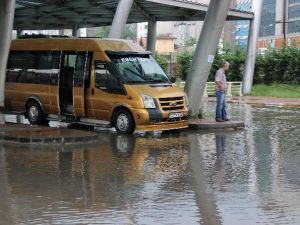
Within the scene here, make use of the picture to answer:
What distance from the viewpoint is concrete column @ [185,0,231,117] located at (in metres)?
17.8

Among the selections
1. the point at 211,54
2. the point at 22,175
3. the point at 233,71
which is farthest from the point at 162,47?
the point at 22,175

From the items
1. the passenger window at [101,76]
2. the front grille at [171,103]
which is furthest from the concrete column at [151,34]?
the front grille at [171,103]

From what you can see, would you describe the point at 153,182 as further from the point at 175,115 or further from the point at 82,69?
the point at 82,69

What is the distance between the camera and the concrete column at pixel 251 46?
37.2 metres

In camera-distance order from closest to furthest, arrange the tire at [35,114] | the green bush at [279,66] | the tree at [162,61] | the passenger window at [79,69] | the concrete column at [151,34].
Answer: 1. the passenger window at [79,69]
2. the tire at [35,114]
3. the concrete column at [151,34]
4. the green bush at [279,66]
5. the tree at [162,61]

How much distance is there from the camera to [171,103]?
51.4 ft

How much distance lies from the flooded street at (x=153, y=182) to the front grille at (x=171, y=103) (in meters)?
1.06

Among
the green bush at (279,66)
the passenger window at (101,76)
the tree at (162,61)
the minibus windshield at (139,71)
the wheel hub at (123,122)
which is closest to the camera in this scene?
the wheel hub at (123,122)

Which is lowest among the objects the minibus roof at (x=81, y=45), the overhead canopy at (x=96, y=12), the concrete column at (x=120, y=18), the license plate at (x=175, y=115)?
the license plate at (x=175, y=115)

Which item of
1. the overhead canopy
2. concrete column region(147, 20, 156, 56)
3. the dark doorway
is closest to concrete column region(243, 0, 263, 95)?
the overhead canopy

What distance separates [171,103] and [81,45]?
A: 3.02 metres

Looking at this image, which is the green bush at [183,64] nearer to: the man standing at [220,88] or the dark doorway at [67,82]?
the man standing at [220,88]

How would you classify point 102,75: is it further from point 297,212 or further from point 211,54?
point 297,212

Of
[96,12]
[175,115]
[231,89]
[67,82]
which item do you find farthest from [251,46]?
[175,115]
